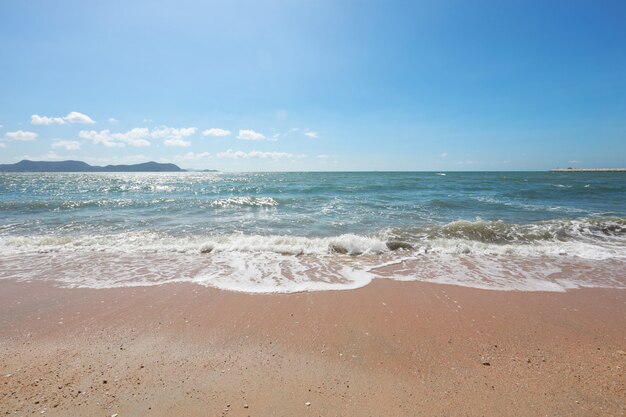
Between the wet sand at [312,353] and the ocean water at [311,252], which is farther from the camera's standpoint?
the ocean water at [311,252]

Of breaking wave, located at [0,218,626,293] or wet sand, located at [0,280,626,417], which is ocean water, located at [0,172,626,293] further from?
wet sand, located at [0,280,626,417]

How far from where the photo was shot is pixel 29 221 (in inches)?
505

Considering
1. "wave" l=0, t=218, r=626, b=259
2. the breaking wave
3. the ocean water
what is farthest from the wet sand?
"wave" l=0, t=218, r=626, b=259

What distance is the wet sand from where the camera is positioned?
2.57 meters

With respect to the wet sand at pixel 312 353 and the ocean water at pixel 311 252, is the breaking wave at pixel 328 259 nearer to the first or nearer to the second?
the ocean water at pixel 311 252

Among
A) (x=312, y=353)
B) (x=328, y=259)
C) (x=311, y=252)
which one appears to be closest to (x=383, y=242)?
(x=328, y=259)

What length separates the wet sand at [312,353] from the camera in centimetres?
257

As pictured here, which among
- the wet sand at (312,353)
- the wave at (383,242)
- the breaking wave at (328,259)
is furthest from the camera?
the wave at (383,242)

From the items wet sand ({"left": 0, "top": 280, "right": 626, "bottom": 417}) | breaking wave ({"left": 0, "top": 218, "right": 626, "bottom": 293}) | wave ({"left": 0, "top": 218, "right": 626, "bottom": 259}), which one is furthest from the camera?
wave ({"left": 0, "top": 218, "right": 626, "bottom": 259})

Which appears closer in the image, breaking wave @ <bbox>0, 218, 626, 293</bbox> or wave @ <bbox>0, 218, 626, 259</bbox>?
breaking wave @ <bbox>0, 218, 626, 293</bbox>

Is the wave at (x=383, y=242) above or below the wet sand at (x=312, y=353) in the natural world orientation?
above

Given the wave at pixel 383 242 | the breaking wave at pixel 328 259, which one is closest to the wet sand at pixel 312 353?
the breaking wave at pixel 328 259

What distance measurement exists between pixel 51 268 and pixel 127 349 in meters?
4.90

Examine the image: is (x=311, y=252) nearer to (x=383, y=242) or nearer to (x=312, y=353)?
(x=383, y=242)
